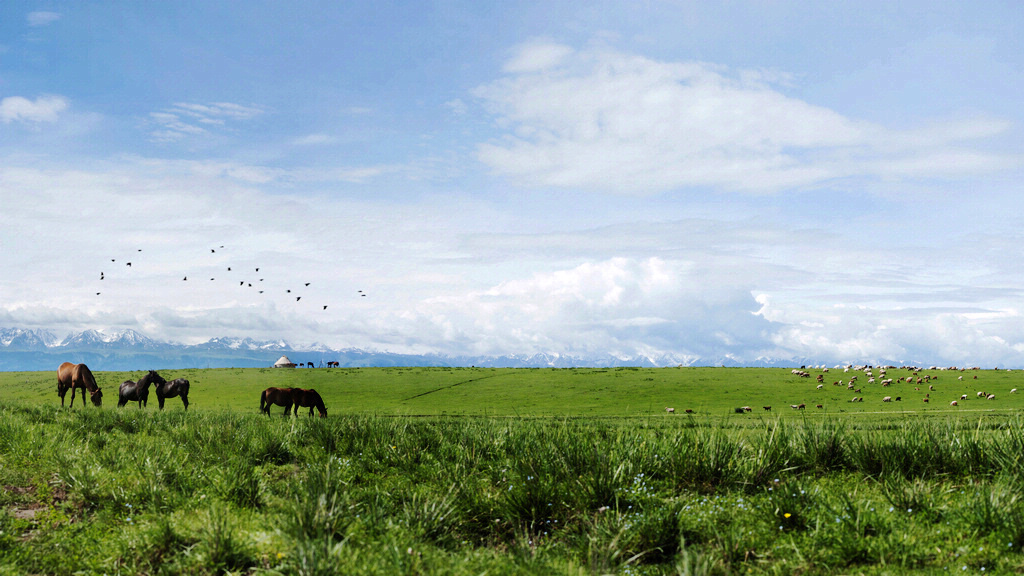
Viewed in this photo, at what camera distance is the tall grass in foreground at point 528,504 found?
7371mm

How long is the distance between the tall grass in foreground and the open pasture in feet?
59.6

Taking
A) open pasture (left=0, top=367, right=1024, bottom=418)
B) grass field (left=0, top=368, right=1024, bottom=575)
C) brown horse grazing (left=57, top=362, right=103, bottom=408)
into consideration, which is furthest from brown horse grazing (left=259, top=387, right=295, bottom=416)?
grass field (left=0, top=368, right=1024, bottom=575)

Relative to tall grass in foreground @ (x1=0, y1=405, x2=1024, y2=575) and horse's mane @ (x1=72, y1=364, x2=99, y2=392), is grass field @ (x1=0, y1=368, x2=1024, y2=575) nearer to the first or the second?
tall grass in foreground @ (x1=0, y1=405, x2=1024, y2=575)

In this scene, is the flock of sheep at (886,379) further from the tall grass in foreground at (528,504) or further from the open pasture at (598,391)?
the tall grass in foreground at (528,504)

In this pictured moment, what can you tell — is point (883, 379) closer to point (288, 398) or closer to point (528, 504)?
point (288, 398)

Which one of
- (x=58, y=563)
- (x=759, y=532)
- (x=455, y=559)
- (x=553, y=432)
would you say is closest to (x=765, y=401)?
(x=553, y=432)

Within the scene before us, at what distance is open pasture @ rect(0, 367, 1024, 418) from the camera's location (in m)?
34.3

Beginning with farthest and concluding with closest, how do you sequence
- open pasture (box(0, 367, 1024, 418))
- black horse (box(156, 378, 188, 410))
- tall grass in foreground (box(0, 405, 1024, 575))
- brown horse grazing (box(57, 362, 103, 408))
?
brown horse grazing (box(57, 362, 103, 408)) → black horse (box(156, 378, 188, 410)) → open pasture (box(0, 367, 1024, 418)) → tall grass in foreground (box(0, 405, 1024, 575))

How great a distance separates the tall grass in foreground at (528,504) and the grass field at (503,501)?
4cm

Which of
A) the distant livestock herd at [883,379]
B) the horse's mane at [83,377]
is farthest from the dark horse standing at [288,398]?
the distant livestock herd at [883,379]

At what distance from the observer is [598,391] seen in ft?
151

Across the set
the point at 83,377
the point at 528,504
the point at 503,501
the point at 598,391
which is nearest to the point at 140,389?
the point at 83,377

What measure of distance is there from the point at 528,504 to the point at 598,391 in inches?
1487

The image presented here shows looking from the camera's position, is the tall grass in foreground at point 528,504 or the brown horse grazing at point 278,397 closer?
the tall grass in foreground at point 528,504
